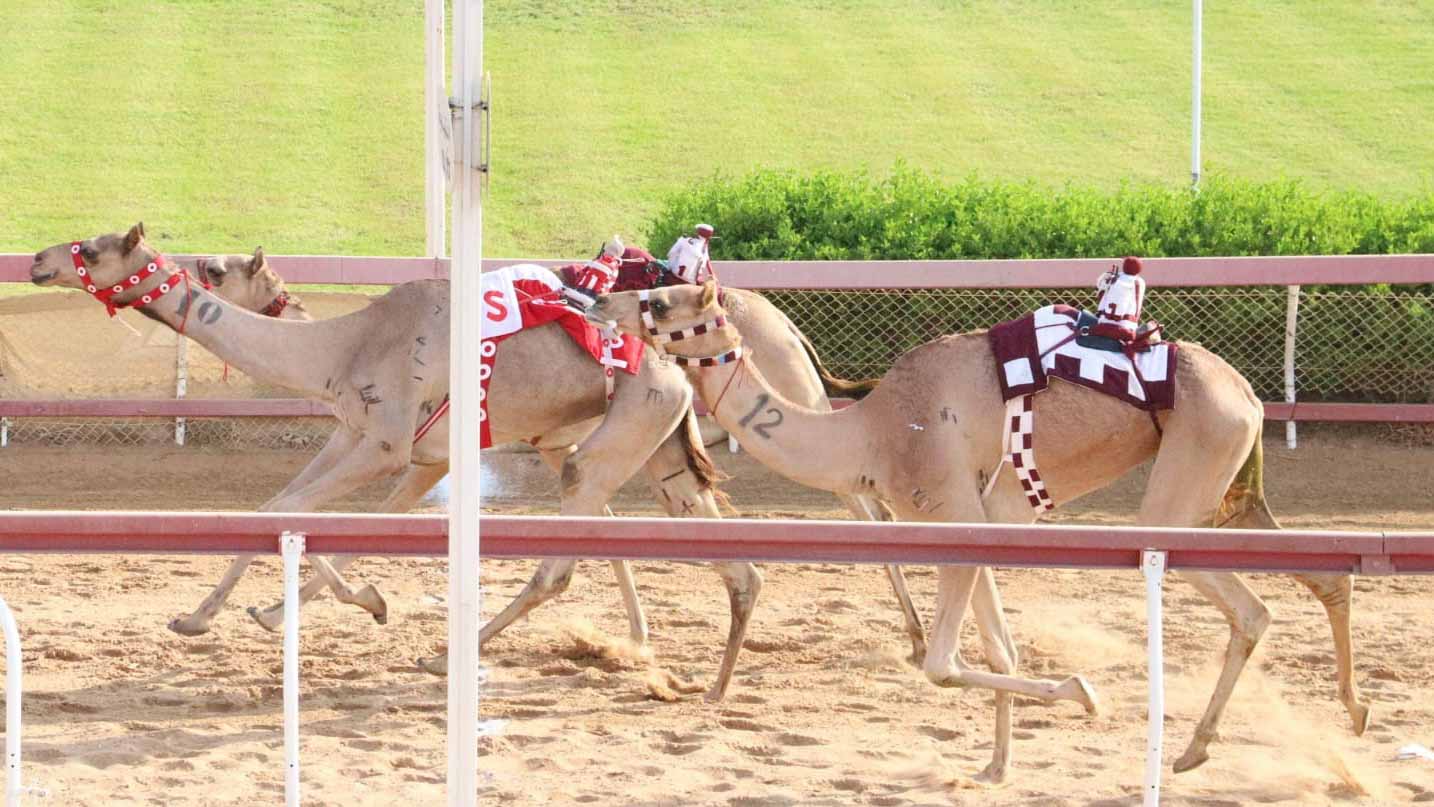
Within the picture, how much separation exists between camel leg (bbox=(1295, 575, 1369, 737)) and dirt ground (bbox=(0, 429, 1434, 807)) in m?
0.14

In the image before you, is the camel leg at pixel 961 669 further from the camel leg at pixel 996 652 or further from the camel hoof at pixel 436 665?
the camel hoof at pixel 436 665

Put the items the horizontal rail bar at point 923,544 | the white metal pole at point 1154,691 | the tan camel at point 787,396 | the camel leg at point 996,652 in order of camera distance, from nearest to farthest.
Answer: the white metal pole at point 1154,691 → the horizontal rail bar at point 923,544 → the camel leg at point 996,652 → the tan camel at point 787,396

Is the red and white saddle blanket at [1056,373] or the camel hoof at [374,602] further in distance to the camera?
the camel hoof at [374,602]

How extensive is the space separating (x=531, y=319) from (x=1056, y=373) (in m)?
2.52

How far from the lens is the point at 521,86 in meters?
26.6

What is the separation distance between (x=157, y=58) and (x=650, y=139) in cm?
761

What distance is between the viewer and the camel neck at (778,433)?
24.3 feet

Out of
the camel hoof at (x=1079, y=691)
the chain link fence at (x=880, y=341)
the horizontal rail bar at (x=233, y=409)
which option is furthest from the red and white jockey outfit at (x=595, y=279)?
the chain link fence at (x=880, y=341)

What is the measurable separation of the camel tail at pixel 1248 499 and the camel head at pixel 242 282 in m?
4.75

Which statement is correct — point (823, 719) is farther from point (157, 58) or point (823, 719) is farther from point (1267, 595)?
point (157, 58)

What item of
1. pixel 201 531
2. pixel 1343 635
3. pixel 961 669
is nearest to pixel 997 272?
pixel 1343 635

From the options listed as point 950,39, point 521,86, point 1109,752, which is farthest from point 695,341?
point 950,39

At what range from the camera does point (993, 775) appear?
22.2 ft

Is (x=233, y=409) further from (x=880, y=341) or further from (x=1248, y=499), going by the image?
(x=1248, y=499)
